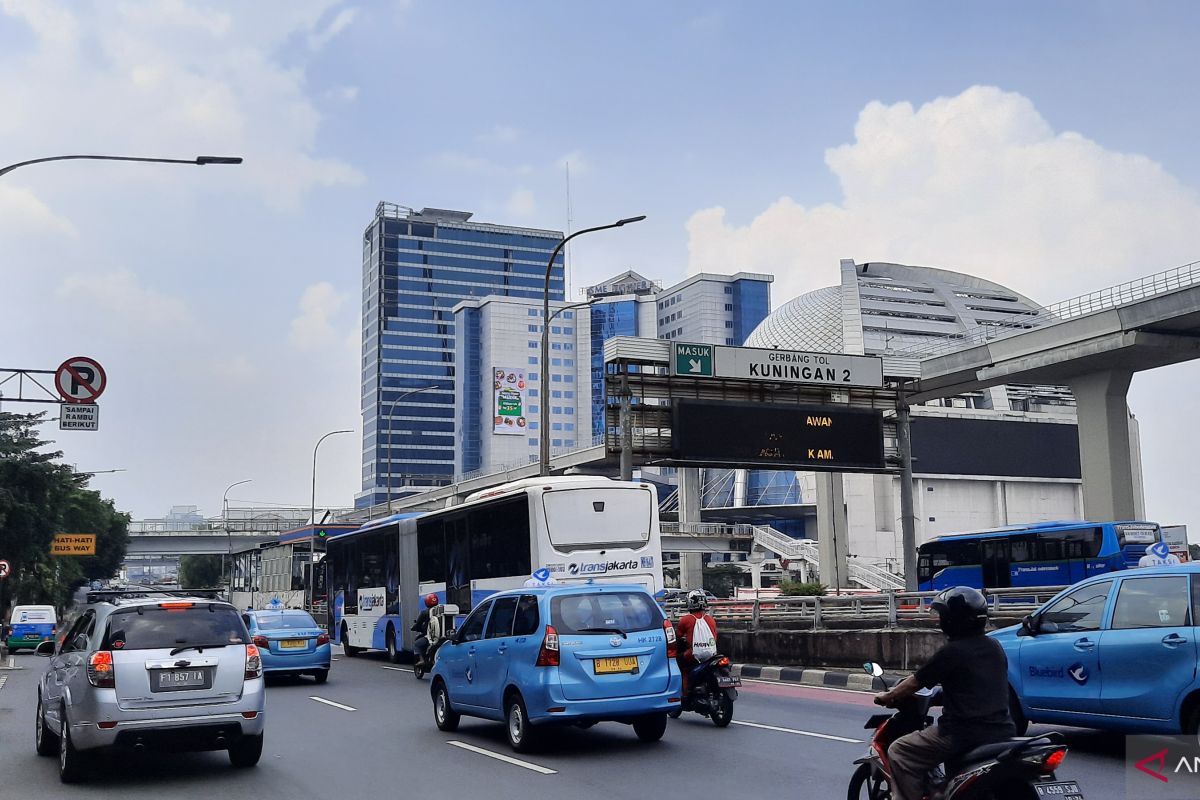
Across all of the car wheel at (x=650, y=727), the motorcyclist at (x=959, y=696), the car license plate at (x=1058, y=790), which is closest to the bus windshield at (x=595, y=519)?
the car wheel at (x=650, y=727)

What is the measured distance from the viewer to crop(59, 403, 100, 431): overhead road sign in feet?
76.7

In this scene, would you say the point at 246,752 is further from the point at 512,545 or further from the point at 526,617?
the point at 512,545

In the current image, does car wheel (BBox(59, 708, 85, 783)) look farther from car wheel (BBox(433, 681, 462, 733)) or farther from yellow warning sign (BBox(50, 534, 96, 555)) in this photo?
yellow warning sign (BBox(50, 534, 96, 555))

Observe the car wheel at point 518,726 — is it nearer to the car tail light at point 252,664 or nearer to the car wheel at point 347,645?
the car tail light at point 252,664

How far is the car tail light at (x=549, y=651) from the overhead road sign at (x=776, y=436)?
68.1ft

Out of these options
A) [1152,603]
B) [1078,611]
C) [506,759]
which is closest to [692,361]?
[506,759]

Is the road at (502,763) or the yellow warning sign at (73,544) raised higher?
the yellow warning sign at (73,544)

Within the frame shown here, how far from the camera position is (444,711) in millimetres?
14297

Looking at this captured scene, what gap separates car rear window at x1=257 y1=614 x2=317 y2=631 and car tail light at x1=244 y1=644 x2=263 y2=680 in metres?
11.7

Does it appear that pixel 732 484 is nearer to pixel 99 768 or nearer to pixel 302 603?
pixel 302 603

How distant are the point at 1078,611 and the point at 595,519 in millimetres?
11337

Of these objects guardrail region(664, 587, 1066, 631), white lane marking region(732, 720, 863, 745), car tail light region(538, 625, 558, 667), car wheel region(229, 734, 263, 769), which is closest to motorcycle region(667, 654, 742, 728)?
white lane marking region(732, 720, 863, 745)

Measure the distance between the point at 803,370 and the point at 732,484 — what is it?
10119 cm

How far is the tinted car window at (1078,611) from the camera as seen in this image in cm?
1070
